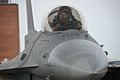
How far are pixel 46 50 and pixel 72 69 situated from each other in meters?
0.38

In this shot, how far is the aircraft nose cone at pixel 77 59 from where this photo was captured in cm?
213

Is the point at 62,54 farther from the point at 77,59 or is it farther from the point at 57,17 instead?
the point at 57,17

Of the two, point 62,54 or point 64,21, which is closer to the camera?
point 62,54

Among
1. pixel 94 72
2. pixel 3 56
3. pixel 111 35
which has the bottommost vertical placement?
pixel 3 56

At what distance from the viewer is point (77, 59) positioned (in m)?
2.16

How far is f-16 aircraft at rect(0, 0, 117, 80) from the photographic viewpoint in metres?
2.17

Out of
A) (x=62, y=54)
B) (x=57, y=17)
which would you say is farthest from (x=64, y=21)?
(x=62, y=54)

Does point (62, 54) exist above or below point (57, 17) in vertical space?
below

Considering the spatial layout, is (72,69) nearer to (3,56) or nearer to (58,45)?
(58,45)

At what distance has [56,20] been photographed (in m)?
2.71

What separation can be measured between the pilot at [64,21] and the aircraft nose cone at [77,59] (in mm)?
298

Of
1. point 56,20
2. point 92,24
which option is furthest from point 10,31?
point 56,20

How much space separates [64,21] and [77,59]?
1.88ft

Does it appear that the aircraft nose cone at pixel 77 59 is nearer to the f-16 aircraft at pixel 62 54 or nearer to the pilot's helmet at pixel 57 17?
the f-16 aircraft at pixel 62 54
